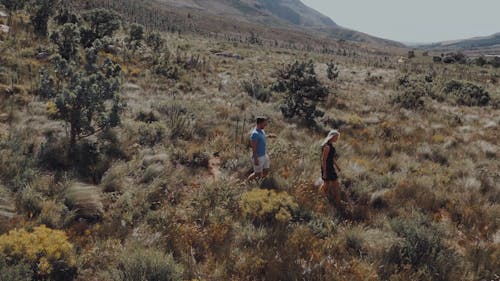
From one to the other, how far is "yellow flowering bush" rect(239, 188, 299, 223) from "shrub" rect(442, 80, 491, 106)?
18753mm

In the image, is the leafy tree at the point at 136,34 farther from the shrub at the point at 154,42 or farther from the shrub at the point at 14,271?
the shrub at the point at 14,271

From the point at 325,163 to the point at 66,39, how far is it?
1316 centimetres

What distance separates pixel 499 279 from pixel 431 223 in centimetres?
125

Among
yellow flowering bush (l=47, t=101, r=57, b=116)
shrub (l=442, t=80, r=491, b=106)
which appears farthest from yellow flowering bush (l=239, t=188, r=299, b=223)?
shrub (l=442, t=80, r=491, b=106)

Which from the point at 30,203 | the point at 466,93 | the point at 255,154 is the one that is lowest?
the point at 30,203

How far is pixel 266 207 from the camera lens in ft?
19.4

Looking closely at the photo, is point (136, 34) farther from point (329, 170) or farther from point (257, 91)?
point (329, 170)

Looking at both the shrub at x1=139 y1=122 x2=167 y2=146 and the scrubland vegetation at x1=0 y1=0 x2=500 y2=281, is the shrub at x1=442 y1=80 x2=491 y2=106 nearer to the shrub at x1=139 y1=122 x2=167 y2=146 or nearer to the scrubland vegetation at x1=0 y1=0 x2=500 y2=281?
the scrubland vegetation at x1=0 y1=0 x2=500 y2=281

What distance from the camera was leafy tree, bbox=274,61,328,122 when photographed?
531 inches

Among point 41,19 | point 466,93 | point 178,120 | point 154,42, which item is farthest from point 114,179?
point 466,93

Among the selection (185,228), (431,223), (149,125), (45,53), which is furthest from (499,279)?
(45,53)

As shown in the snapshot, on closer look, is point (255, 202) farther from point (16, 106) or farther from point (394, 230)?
point (16, 106)

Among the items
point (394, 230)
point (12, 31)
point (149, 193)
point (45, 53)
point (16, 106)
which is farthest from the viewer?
point (12, 31)

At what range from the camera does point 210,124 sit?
36.8 ft
